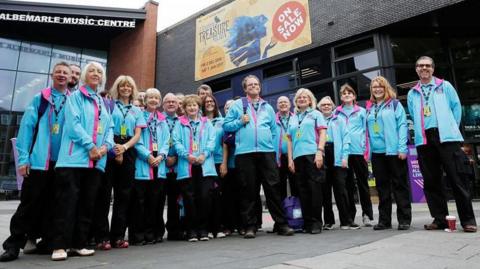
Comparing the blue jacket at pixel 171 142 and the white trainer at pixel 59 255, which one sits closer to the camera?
the white trainer at pixel 59 255

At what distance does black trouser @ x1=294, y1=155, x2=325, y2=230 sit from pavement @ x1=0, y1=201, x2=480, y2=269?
1.88 ft

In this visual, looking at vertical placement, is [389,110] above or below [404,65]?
below

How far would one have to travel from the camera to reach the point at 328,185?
5.22m

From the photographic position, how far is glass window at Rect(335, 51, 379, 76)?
1159 centimetres

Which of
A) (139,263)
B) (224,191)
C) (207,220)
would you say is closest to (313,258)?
(139,263)

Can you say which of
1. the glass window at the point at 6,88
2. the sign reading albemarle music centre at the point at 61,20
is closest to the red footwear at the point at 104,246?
the sign reading albemarle music centre at the point at 61,20

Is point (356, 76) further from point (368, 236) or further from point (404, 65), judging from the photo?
point (368, 236)

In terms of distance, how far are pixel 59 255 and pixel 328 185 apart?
3.55m

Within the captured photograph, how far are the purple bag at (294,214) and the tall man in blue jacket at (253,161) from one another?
0.29 m

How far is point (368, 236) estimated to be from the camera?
394 centimetres

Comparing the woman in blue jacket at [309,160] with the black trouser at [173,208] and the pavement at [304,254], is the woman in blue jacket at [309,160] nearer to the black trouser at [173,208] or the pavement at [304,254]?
the pavement at [304,254]

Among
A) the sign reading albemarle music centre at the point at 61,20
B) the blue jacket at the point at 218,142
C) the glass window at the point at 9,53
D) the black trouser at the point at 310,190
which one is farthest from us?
the glass window at the point at 9,53

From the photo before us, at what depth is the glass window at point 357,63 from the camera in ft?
38.0

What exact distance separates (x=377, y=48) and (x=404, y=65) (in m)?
1.00
